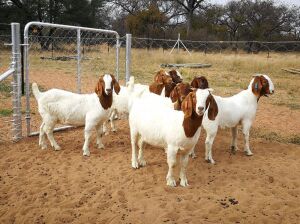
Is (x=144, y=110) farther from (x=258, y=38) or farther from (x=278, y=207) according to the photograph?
(x=258, y=38)

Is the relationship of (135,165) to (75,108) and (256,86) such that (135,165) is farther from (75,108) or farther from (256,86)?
(256,86)

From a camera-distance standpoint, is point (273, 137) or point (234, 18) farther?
point (234, 18)

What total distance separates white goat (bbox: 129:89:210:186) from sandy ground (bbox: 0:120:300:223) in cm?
44

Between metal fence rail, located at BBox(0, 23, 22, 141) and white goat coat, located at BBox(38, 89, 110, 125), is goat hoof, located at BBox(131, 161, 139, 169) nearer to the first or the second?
white goat coat, located at BBox(38, 89, 110, 125)

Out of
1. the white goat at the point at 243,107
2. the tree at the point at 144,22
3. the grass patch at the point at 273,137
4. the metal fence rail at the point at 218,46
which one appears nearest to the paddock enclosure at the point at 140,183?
the grass patch at the point at 273,137

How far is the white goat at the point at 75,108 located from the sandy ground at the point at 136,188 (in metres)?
0.53

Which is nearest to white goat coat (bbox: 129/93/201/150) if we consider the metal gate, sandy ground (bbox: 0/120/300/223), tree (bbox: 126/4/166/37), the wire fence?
sandy ground (bbox: 0/120/300/223)

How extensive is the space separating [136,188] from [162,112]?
4.03ft

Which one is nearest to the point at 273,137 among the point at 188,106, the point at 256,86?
the point at 256,86

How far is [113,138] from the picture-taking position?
8328mm

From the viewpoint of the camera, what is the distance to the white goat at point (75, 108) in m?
7.04

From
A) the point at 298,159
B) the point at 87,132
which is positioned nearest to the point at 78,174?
the point at 87,132

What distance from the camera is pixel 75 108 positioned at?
23.4 feet

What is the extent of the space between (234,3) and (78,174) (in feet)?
171
